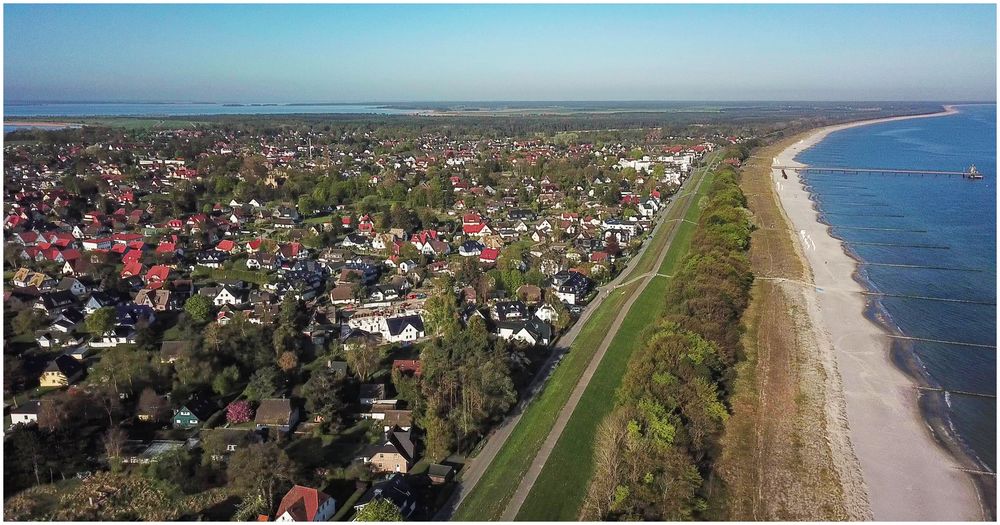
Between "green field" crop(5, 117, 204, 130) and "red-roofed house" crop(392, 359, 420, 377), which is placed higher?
"green field" crop(5, 117, 204, 130)

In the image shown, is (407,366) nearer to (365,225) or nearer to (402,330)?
(402,330)

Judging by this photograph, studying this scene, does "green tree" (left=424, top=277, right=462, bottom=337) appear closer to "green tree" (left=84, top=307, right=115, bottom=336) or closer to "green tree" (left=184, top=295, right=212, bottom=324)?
"green tree" (left=184, top=295, right=212, bottom=324)

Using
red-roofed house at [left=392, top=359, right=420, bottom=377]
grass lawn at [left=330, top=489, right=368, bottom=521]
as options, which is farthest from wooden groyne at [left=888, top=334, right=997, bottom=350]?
grass lawn at [left=330, top=489, right=368, bottom=521]

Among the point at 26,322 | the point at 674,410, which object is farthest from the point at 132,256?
the point at 674,410

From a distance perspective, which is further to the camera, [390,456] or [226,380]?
[226,380]

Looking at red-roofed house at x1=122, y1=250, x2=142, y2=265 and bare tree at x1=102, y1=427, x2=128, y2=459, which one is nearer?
bare tree at x1=102, y1=427, x2=128, y2=459

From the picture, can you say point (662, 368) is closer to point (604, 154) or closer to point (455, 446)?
point (455, 446)

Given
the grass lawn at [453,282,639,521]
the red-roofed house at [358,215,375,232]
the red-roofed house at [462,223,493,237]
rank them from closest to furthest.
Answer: the grass lawn at [453,282,639,521]
the red-roofed house at [462,223,493,237]
the red-roofed house at [358,215,375,232]
